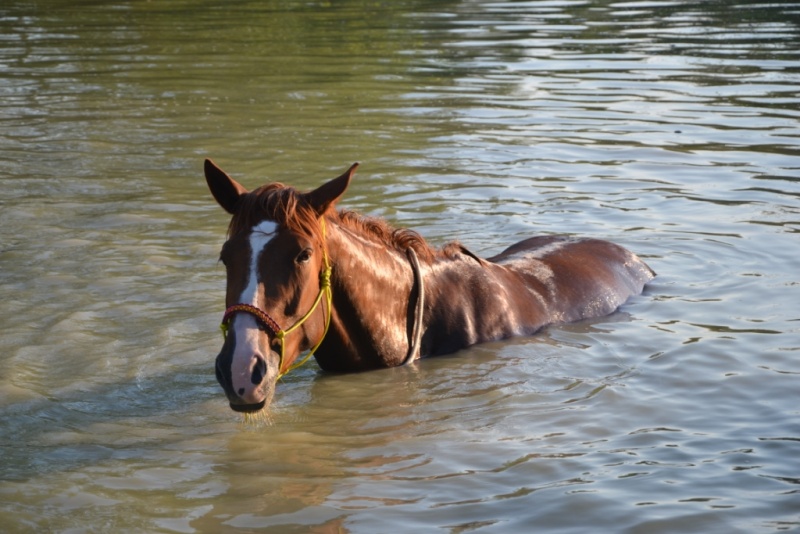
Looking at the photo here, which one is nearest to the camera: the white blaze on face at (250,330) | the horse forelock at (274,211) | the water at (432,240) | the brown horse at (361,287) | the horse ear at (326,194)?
the white blaze on face at (250,330)

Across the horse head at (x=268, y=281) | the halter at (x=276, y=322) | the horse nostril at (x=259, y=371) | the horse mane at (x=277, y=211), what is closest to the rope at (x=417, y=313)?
the halter at (x=276, y=322)

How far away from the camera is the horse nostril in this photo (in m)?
5.86

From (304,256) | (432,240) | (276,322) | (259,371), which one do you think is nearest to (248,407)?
(259,371)

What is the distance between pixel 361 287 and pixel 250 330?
4.13ft

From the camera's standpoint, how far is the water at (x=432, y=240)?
5.93 metres

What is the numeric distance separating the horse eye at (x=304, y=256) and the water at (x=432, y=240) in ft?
3.51

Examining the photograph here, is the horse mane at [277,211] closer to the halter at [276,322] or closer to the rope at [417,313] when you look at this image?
the halter at [276,322]

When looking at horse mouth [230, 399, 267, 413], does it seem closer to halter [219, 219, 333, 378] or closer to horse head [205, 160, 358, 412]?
horse head [205, 160, 358, 412]

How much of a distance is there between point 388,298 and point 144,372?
5.57 feet

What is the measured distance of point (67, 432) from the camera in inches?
262

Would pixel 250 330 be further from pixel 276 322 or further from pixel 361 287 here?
pixel 361 287

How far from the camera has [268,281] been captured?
6145 mm

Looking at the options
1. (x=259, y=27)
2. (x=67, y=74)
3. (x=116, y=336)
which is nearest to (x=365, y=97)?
(x=67, y=74)

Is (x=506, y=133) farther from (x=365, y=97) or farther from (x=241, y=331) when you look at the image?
(x=241, y=331)
